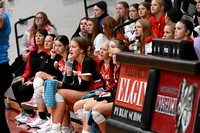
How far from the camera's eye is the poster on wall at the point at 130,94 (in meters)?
2.67

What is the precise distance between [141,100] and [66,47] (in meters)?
2.96

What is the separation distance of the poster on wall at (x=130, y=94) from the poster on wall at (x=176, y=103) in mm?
163

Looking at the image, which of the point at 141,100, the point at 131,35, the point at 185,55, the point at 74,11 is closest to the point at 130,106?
the point at 141,100

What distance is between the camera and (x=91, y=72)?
4645 millimetres

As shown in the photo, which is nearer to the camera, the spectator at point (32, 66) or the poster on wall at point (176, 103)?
the poster on wall at point (176, 103)

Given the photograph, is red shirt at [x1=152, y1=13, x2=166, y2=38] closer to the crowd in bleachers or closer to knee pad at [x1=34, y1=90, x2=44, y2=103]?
the crowd in bleachers

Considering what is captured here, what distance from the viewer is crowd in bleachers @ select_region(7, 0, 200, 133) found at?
14.1 feet

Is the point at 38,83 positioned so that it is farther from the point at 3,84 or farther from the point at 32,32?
the point at 32,32

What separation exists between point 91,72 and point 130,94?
6.32 feet

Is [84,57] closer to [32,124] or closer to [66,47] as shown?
[66,47]

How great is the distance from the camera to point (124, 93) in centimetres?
280

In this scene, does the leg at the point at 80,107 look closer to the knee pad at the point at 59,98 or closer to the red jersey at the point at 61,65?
the knee pad at the point at 59,98

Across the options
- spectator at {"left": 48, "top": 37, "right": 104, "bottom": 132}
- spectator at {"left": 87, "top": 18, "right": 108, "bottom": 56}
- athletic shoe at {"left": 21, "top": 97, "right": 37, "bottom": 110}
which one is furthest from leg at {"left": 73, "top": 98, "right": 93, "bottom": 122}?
spectator at {"left": 87, "top": 18, "right": 108, "bottom": 56}

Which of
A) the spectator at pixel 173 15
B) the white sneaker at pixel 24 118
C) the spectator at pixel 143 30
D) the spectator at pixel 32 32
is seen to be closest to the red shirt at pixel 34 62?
the white sneaker at pixel 24 118
